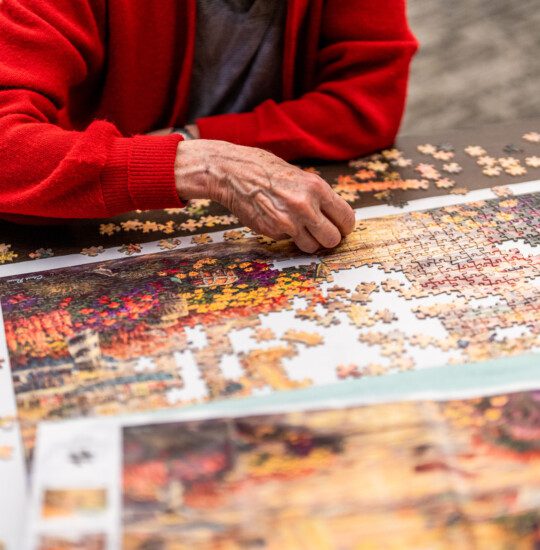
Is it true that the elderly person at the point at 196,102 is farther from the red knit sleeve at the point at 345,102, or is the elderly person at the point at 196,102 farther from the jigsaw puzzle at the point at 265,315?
the jigsaw puzzle at the point at 265,315

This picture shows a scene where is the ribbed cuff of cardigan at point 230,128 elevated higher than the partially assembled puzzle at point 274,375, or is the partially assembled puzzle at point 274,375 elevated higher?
the ribbed cuff of cardigan at point 230,128

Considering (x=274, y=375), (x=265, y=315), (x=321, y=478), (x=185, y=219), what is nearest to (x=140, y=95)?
(x=185, y=219)

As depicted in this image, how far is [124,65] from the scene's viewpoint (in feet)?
6.63

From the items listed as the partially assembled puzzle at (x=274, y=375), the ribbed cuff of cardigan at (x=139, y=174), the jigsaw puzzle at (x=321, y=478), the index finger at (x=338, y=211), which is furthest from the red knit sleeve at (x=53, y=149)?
the jigsaw puzzle at (x=321, y=478)

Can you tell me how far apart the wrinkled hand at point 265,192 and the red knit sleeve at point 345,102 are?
0.36 metres

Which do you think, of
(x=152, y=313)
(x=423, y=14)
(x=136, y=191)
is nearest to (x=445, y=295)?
(x=152, y=313)

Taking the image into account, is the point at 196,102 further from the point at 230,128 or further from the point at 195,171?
the point at 195,171

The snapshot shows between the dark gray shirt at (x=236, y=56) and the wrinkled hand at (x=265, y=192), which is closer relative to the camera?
the wrinkled hand at (x=265, y=192)

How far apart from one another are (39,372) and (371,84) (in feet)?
4.09

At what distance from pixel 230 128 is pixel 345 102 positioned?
0.33 m

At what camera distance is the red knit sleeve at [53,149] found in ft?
5.36

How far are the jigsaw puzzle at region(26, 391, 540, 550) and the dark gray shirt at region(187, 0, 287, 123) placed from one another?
4.07 feet

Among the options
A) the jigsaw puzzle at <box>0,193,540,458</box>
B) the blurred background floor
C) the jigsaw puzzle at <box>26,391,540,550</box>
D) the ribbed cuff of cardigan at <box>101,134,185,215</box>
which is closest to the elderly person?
the ribbed cuff of cardigan at <box>101,134,185,215</box>

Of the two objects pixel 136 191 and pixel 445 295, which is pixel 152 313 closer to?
Answer: pixel 136 191
